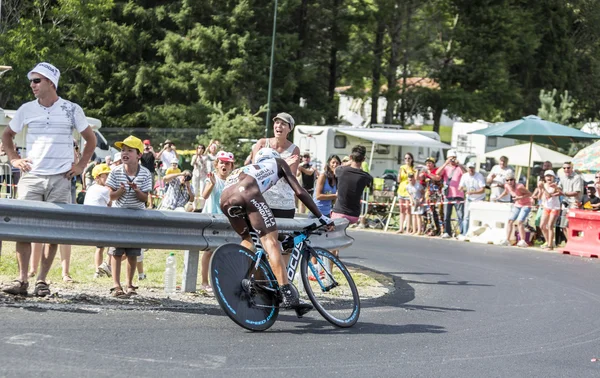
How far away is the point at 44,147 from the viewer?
9.24 meters

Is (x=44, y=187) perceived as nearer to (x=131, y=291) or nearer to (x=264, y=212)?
(x=131, y=291)

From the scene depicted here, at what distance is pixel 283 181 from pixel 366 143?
29.1m

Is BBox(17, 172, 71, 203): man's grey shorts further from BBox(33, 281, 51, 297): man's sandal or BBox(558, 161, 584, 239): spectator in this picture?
BBox(558, 161, 584, 239): spectator

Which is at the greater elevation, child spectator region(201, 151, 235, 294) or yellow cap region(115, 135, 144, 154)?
yellow cap region(115, 135, 144, 154)

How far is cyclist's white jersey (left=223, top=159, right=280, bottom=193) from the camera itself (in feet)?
29.8

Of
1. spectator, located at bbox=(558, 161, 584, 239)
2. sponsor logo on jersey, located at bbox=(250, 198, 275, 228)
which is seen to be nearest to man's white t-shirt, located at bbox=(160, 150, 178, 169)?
spectator, located at bbox=(558, 161, 584, 239)

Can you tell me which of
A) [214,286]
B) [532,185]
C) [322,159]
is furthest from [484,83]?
[214,286]

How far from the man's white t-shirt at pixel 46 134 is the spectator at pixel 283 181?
7.71ft

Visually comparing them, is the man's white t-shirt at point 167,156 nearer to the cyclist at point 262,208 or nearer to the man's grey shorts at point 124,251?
the man's grey shorts at point 124,251

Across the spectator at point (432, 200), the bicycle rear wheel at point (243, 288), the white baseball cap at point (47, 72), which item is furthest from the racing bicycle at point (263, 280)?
the spectator at point (432, 200)

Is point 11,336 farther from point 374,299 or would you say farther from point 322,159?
point 322,159

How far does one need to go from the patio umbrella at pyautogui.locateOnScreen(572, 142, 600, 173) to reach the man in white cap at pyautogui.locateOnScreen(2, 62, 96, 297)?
17.0 meters

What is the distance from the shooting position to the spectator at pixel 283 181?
10719 mm

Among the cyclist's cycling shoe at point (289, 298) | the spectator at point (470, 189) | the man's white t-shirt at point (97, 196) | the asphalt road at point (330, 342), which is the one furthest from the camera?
the spectator at point (470, 189)
